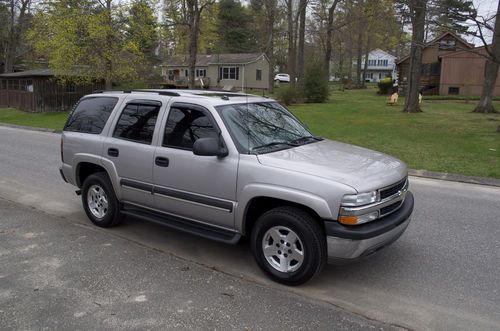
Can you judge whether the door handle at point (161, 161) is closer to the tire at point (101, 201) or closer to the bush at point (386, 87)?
the tire at point (101, 201)

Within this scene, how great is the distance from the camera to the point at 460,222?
6262mm

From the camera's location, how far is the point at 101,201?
5887 millimetres

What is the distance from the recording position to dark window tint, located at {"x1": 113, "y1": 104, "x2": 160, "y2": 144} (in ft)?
A: 17.2

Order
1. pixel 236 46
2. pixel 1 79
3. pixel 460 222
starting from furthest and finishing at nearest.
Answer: pixel 236 46 < pixel 1 79 < pixel 460 222

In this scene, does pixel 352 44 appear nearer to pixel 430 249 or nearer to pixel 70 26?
pixel 70 26

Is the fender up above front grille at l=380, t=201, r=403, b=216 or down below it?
above

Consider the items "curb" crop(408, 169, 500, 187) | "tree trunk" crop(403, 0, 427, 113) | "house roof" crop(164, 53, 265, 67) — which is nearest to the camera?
"curb" crop(408, 169, 500, 187)

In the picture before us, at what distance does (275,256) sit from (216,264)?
2.54 feet

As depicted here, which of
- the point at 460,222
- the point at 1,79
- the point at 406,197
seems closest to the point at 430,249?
the point at 406,197

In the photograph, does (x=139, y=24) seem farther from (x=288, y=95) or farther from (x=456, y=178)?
(x=456, y=178)

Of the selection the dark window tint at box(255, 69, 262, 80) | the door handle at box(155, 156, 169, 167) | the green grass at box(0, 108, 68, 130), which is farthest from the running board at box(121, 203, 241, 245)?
the dark window tint at box(255, 69, 262, 80)

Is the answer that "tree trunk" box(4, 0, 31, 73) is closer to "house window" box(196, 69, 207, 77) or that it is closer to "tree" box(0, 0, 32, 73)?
"tree" box(0, 0, 32, 73)

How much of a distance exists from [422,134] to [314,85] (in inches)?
589

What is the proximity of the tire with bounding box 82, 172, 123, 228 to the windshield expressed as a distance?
1.97 m
